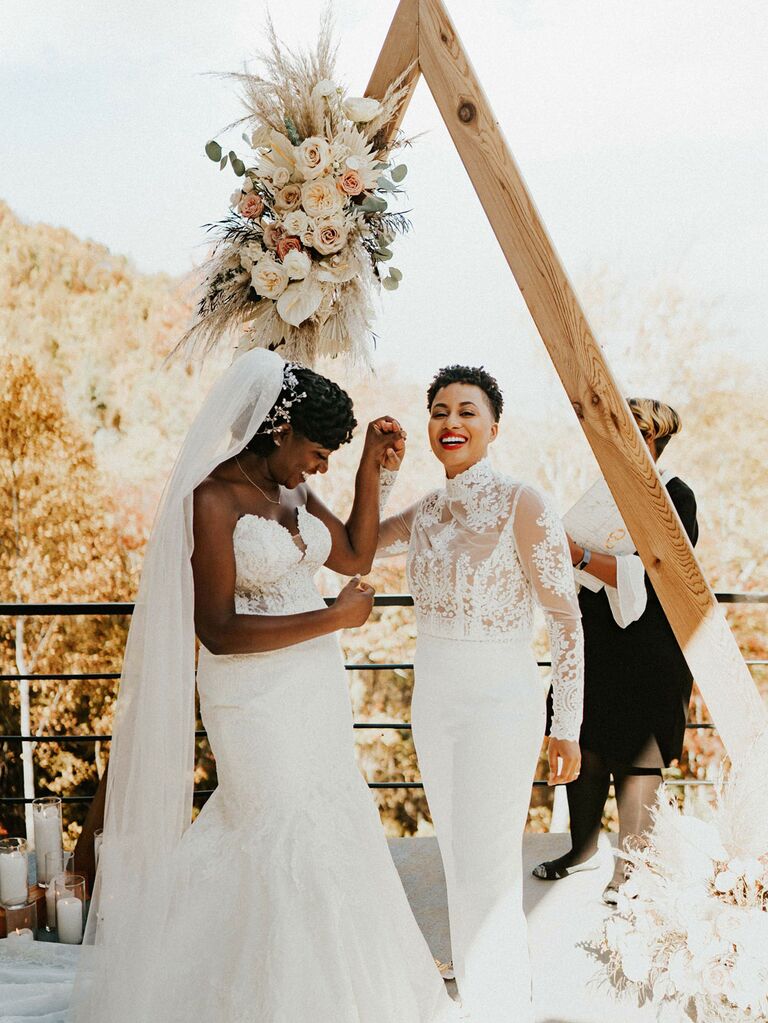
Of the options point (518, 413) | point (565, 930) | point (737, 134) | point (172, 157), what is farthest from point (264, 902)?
point (737, 134)

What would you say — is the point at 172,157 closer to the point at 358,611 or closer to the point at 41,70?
the point at 41,70

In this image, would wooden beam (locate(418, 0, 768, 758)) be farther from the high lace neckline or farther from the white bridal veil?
the white bridal veil

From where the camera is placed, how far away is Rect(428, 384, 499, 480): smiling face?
232cm

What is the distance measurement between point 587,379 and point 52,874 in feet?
7.96

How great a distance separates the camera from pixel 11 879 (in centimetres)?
295

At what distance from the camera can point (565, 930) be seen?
2.98 m

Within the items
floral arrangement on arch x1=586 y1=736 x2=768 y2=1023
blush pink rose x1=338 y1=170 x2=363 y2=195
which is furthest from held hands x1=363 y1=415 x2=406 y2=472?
floral arrangement on arch x1=586 y1=736 x2=768 y2=1023

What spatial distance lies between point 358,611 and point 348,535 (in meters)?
0.36

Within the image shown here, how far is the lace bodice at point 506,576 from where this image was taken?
2248 mm

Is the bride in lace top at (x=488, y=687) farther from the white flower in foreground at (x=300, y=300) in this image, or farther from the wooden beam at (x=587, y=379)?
the white flower in foreground at (x=300, y=300)

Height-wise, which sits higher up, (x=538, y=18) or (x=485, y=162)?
(x=538, y=18)

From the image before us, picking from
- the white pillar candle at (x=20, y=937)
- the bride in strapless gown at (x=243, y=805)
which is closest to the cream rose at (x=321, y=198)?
the bride in strapless gown at (x=243, y=805)

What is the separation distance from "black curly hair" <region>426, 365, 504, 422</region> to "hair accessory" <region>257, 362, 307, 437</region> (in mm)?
396

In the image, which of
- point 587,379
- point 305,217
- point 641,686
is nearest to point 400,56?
point 305,217
